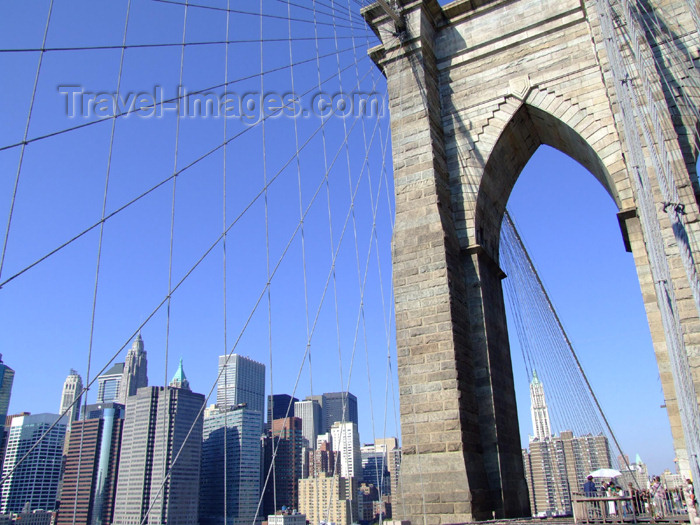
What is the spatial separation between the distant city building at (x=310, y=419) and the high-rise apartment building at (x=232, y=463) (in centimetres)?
5315

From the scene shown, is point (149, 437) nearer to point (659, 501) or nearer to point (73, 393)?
point (73, 393)

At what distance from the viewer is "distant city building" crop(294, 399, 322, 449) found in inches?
4858

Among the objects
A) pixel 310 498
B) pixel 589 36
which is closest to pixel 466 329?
pixel 589 36

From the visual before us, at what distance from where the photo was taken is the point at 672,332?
6559 mm

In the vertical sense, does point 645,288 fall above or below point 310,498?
above

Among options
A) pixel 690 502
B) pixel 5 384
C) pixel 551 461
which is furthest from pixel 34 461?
pixel 551 461

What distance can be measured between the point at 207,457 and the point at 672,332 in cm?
5794

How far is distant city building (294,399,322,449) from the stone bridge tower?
11189 centimetres

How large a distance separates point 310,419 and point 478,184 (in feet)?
411

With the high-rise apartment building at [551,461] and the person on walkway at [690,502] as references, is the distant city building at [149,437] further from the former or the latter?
the high-rise apartment building at [551,461]

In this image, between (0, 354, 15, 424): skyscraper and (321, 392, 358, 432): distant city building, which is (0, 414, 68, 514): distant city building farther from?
(321, 392, 358, 432): distant city building

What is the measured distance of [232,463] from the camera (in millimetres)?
56000

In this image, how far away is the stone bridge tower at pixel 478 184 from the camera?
9148 millimetres

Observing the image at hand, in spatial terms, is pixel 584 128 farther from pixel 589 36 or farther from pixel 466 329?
pixel 466 329
